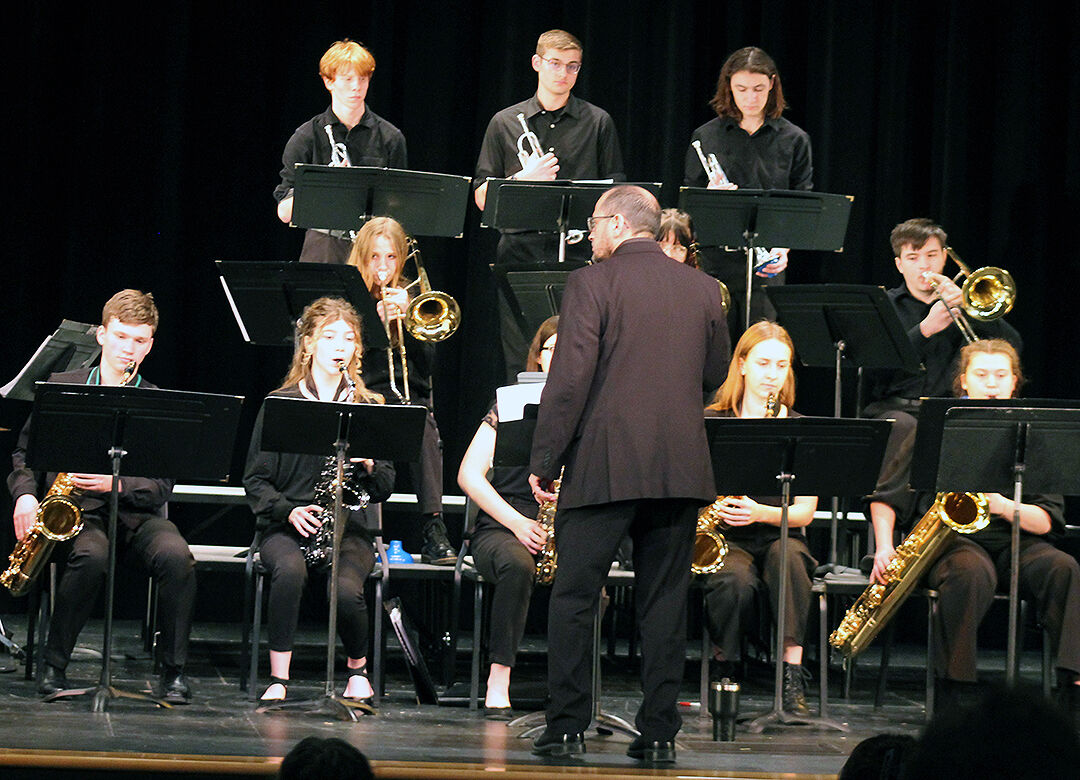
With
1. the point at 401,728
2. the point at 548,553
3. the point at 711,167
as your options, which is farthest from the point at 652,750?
the point at 711,167

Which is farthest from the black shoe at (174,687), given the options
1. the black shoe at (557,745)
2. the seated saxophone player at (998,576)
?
the seated saxophone player at (998,576)

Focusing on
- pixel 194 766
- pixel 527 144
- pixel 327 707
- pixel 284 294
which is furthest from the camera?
pixel 527 144

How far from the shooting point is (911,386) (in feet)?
22.8

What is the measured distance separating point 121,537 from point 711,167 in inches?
128

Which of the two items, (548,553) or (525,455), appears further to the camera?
(548,553)

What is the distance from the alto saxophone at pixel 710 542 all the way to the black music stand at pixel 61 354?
2.57 m

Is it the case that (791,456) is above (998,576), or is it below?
above

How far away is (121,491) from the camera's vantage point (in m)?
5.66

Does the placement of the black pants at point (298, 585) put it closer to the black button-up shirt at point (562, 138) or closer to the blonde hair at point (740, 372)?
the blonde hair at point (740, 372)

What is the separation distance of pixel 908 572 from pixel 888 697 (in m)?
0.74

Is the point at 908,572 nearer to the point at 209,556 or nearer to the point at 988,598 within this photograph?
the point at 988,598

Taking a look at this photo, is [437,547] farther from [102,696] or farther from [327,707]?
[102,696]

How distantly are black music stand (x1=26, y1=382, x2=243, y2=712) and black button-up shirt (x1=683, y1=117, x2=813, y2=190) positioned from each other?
118 inches

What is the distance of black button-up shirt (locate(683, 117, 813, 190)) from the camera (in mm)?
7219
